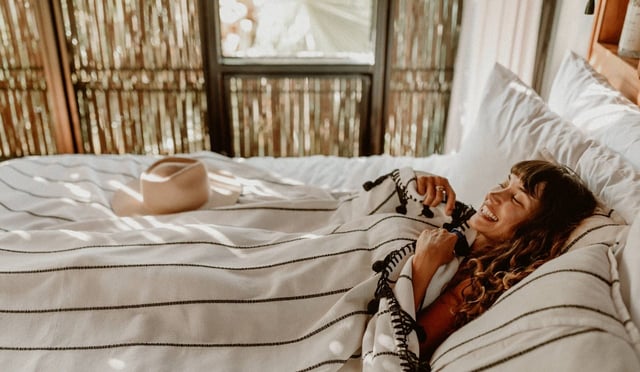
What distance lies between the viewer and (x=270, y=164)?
2.04m

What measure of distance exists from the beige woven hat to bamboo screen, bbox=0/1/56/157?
1341 mm

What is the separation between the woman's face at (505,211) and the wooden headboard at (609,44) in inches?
24.1

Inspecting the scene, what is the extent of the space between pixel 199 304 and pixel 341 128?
1879 millimetres

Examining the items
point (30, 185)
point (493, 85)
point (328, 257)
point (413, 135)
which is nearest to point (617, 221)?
point (328, 257)

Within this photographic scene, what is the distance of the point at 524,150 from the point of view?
1371 mm

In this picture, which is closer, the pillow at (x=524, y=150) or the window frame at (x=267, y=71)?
the pillow at (x=524, y=150)

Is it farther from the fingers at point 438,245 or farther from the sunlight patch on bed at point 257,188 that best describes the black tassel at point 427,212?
the sunlight patch on bed at point 257,188

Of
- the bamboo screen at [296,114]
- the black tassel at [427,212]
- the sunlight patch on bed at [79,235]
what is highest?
the black tassel at [427,212]

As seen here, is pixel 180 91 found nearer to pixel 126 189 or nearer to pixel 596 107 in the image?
pixel 126 189

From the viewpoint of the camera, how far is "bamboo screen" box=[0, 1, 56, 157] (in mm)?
2580

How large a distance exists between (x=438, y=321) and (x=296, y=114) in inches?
74.8

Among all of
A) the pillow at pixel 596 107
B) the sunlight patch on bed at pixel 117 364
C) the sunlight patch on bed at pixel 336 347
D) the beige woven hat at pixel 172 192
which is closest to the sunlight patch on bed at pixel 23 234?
the beige woven hat at pixel 172 192

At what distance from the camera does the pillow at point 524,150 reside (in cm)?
114

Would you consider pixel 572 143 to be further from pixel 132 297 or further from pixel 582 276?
pixel 132 297
